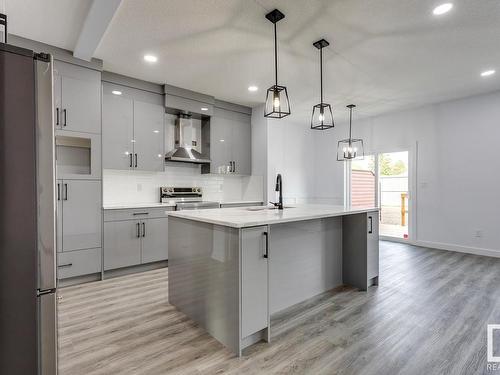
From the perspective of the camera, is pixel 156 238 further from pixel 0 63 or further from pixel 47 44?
pixel 0 63

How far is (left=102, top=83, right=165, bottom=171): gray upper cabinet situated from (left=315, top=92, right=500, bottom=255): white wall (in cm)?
465

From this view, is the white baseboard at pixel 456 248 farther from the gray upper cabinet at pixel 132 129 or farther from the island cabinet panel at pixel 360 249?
the gray upper cabinet at pixel 132 129

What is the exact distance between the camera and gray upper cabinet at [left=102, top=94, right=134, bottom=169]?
3.70 meters

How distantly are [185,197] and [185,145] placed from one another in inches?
36.0

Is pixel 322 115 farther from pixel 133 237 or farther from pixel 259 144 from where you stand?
pixel 133 237

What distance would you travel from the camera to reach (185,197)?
475 centimetres

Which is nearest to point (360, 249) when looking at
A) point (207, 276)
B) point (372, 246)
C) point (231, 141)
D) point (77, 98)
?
point (372, 246)

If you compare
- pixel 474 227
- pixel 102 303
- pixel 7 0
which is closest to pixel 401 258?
pixel 474 227

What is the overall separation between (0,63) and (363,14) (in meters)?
2.66

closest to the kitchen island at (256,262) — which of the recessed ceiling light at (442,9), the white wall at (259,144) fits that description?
the recessed ceiling light at (442,9)

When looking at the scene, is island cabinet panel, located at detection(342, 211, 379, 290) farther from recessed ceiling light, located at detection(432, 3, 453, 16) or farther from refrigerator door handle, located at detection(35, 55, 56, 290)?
refrigerator door handle, located at detection(35, 55, 56, 290)

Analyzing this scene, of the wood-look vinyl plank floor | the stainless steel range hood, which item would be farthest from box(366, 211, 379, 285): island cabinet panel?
the stainless steel range hood

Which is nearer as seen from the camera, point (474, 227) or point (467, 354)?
point (467, 354)

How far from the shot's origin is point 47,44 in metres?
3.00
